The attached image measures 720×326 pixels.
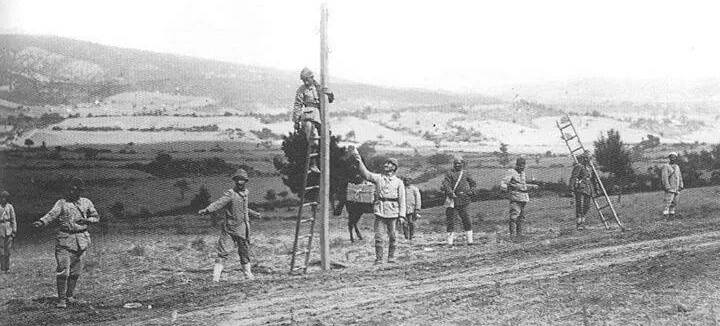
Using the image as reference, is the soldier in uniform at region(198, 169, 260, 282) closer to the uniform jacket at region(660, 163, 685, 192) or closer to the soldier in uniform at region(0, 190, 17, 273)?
the soldier in uniform at region(0, 190, 17, 273)

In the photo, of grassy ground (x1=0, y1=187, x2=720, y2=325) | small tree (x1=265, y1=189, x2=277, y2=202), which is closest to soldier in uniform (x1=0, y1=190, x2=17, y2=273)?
grassy ground (x1=0, y1=187, x2=720, y2=325)

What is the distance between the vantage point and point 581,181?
55.4ft

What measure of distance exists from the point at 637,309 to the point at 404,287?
10.2ft

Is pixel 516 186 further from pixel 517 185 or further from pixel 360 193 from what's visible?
pixel 360 193

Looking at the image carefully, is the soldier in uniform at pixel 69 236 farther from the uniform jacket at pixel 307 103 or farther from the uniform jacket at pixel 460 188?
the uniform jacket at pixel 460 188

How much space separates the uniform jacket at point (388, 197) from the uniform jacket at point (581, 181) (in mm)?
6166

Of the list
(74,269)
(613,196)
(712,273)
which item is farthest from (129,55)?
(712,273)

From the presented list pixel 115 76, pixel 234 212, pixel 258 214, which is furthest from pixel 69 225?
pixel 115 76

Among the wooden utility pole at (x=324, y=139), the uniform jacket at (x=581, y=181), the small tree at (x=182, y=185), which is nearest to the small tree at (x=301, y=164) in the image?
the small tree at (x=182, y=185)

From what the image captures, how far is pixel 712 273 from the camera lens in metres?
9.70

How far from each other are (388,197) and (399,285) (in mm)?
2850

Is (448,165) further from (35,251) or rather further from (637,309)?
(637,309)

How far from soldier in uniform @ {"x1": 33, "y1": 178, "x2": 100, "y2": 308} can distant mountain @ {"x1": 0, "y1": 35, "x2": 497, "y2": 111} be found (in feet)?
18.5

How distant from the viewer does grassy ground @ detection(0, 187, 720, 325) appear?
8352 mm
